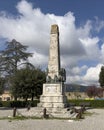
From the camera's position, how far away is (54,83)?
25.3 meters

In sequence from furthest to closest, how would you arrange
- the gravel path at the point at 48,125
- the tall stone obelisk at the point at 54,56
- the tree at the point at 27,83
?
the tree at the point at 27,83
the tall stone obelisk at the point at 54,56
the gravel path at the point at 48,125

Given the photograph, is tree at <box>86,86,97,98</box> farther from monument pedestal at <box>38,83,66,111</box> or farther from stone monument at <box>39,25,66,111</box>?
monument pedestal at <box>38,83,66,111</box>

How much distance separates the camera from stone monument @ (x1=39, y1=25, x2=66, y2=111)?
24734 mm

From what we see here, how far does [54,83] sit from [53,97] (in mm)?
1273

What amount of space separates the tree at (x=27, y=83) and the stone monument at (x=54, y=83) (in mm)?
17747

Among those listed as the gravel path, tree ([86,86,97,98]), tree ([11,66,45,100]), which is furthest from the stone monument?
tree ([86,86,97,98])

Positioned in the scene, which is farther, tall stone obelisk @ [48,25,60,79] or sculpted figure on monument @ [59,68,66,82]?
tall stone obelisk @ [48,25,60,79]

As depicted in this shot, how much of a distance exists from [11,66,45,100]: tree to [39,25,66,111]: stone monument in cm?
1775

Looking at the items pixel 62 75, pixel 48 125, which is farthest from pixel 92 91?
pixel 48 125

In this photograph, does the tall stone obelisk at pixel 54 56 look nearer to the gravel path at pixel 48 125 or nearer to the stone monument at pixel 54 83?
the stone monument at pixel 54 83

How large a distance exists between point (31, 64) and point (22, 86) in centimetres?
769

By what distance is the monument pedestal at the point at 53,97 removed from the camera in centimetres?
2463

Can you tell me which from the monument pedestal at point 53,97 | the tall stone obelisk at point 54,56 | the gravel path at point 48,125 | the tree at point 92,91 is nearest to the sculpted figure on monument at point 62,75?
the tall stone obelisk at point 54,56

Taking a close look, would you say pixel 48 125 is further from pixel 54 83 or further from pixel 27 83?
pixel 27 83
